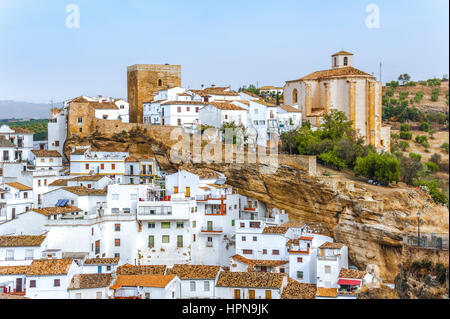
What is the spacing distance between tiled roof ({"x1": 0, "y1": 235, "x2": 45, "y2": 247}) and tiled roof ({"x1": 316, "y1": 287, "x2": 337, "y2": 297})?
21.8ft

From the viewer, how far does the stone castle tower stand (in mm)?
22719

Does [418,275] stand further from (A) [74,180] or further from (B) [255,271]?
(A) [74,180]

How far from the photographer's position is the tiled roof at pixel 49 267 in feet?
40.5

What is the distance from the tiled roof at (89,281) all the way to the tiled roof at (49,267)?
13.7 inches

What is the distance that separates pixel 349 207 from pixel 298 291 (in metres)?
3.80

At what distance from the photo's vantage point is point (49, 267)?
12570 millimetres

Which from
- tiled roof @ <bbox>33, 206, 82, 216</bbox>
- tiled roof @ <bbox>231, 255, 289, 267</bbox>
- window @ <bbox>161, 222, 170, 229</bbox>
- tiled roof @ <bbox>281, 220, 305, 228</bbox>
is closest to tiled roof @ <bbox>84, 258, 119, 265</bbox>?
tiled roof @ <bbox>33, 206, 82, 216</bbox>

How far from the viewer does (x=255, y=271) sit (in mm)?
14078

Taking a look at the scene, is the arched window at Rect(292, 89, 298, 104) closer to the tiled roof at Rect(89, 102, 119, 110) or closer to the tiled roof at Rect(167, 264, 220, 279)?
the tiled roof at Rect(89, 102, 119, 110)

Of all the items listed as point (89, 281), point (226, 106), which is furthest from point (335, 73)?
point (89, 281)

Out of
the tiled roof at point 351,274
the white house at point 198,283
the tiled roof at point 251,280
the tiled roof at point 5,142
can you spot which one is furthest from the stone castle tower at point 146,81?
the tiled roof at point 351,274

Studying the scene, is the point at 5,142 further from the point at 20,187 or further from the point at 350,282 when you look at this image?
the point at 350,282
